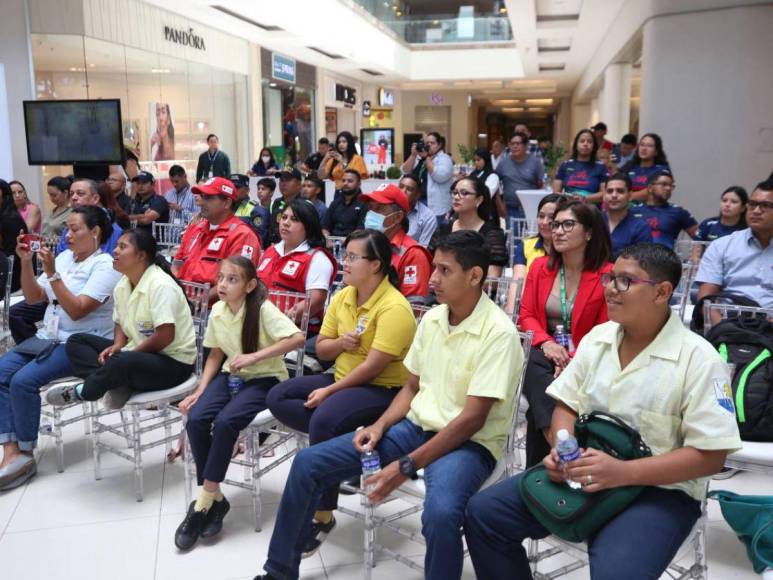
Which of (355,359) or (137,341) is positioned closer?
(355,359)

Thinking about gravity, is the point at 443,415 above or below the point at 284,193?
below

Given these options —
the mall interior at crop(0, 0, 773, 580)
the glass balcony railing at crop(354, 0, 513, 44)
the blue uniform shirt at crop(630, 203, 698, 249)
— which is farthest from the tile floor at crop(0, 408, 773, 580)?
the glass balcony railing at crop(354, 0, 513, 44)

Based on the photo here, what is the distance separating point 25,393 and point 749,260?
3.59m

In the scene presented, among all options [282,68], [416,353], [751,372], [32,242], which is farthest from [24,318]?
[282,68]

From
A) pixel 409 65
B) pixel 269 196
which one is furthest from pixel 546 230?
pixel 409 65

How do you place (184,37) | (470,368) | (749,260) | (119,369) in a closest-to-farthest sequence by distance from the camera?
(470,368) < (119,369) < (749,260) < (184,37)

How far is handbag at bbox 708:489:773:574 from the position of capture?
241cm

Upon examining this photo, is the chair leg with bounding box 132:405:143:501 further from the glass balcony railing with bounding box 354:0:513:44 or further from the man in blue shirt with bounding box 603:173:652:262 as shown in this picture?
the glass balcony railing with bounding box 354:0:513:44

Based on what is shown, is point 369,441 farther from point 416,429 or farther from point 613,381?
point 613,381

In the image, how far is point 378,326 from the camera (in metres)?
2.70

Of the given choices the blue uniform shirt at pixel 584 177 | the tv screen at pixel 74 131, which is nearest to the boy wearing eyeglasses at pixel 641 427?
the blue uniform shirt at pixel 584 177

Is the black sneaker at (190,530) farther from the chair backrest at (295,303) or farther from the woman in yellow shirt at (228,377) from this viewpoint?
the chair backrest at (295,303)

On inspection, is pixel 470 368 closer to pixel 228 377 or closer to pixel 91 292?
pixel 228 377

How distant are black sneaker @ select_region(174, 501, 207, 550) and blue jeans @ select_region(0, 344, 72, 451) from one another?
1.09 meters
